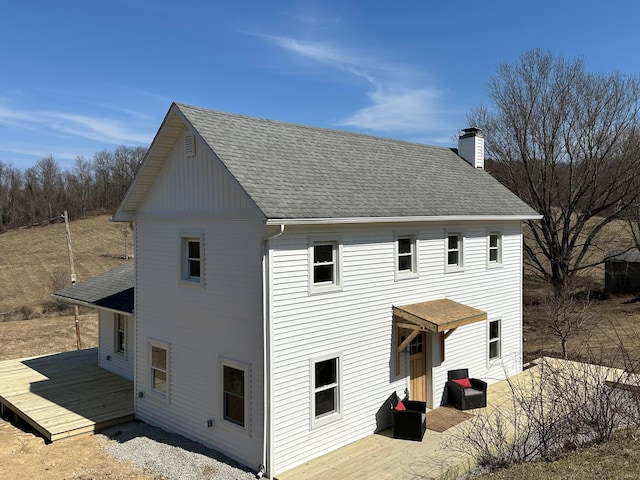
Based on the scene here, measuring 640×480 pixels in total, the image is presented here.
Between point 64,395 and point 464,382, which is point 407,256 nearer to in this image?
point 464,382

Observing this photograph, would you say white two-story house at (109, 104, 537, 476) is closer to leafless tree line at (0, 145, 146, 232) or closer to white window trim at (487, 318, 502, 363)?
white window trim at (487, 318, 502, 363)

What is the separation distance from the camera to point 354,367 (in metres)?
10.9

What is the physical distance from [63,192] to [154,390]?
251ft

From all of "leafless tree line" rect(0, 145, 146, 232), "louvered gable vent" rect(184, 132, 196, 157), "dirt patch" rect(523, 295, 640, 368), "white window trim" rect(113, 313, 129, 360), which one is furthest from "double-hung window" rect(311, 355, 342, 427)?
"leafless tree line" rect(0, 145, 146, 232)

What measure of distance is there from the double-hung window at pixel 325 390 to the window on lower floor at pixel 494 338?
7.00 metres

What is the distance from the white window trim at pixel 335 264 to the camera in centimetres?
1023

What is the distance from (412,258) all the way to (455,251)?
6.98ft

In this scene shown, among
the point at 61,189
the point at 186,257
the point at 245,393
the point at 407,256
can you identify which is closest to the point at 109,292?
the point at 186,257

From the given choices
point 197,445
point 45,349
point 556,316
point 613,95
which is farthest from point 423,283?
point 613,95

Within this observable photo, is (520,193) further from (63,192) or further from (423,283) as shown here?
(63,192)

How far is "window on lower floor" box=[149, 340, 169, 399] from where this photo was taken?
12.3 m

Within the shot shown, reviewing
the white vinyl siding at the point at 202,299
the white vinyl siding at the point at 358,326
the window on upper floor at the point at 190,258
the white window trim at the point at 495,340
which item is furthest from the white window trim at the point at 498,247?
the window on upper floor at the point at 190,258

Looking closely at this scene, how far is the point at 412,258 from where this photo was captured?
41.1 feet

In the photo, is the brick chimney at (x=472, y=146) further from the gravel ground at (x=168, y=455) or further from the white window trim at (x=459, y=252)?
the gravel ground at (x=168, y=455)
